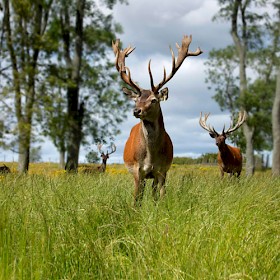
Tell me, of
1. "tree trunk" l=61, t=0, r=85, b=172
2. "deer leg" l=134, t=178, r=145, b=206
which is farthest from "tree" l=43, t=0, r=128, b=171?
"deer leg" l=134, t=178, r=145, b=206

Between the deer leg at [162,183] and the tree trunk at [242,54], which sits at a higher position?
the tree trunk at [242,54]

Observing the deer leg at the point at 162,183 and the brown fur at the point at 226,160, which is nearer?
the deer leg at the point at 162,183

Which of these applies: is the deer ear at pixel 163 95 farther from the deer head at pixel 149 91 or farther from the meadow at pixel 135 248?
the meadow at pixel 135 248

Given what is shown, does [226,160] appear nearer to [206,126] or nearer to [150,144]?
[206,126]

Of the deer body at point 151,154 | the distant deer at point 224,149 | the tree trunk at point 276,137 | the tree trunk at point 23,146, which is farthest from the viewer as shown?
the tree trunk at point 276,137

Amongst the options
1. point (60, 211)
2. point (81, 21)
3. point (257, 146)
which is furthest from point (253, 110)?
point (60, 211)

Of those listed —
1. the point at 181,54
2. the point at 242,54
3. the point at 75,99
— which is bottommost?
the point at 181,54

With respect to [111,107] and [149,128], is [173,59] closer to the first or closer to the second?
[149,128]

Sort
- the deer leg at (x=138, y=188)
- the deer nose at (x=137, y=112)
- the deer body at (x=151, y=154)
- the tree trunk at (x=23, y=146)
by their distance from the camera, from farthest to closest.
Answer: the tree trunk at (x=23, y=146) → the deer body at (x=151, y=154) → the deer leg at (x=138, y=188) → the deer nose at (x=137, y=112)

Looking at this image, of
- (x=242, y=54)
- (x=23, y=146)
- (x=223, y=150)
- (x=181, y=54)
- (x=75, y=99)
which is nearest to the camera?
(x=181, y=54)

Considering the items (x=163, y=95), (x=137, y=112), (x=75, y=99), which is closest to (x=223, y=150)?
(x=75, y=99)

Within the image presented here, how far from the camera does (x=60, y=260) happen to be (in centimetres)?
343

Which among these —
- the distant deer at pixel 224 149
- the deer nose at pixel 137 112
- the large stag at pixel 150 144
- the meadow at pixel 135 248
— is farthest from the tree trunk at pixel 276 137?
the meadow at pixel 135 248

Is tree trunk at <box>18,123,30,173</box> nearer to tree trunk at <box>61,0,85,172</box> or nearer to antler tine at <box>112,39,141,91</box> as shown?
tree trunk at <box>61,0,85,172</box>
